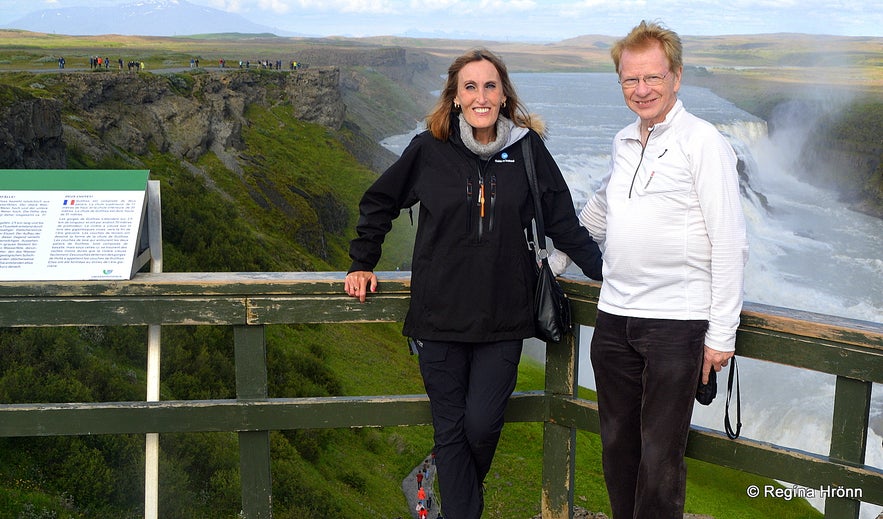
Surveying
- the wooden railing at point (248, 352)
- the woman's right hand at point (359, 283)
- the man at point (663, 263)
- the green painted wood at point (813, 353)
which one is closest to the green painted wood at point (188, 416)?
the wooden railing at point (248, 352)

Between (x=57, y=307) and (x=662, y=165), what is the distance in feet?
7.78

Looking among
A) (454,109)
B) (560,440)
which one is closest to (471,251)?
(454,109)

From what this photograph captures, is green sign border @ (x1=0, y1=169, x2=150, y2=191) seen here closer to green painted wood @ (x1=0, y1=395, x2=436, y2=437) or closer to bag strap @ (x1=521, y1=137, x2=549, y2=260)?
green painted wood @ (x1=0, y1=395, x2=436, y2=437)

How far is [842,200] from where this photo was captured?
93500 mm

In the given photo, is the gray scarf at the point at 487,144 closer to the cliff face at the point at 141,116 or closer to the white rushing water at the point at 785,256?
the white rushing water at the point at 785,256

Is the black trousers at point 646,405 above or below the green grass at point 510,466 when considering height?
above

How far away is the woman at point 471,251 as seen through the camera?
Answer: 10.6 ft

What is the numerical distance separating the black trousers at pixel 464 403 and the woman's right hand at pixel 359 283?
312mm

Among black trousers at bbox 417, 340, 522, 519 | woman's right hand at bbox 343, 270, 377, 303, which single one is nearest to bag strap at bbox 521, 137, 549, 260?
black trousers at bbox 417, 340, 522, 519

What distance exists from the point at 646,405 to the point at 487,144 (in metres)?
1.13

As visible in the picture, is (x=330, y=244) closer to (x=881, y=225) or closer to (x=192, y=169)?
(x=192, y=169)

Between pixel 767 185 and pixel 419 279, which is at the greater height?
pixel 419 279

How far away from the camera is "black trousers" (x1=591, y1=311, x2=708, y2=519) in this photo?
115 inches

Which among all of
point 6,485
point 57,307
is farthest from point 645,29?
point 6,485
